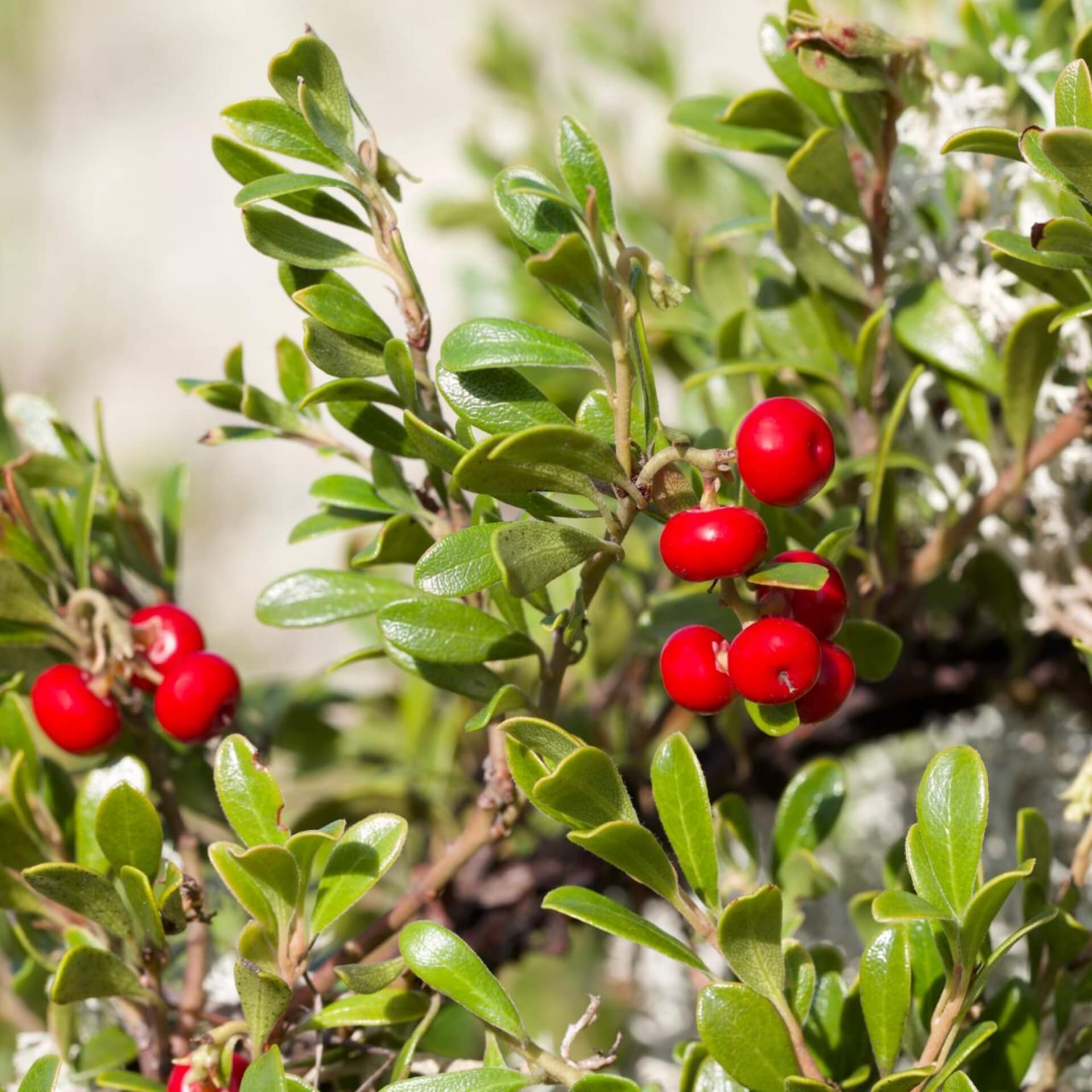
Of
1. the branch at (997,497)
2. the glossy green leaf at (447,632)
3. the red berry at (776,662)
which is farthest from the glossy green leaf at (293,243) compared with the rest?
the branch at (997,497)

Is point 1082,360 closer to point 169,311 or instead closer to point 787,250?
point 787,250

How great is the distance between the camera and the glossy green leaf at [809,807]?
2.97 ft

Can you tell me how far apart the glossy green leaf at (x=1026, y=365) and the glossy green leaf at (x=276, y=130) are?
→ 0.48 m

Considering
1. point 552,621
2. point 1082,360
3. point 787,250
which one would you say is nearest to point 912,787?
point 1082,360

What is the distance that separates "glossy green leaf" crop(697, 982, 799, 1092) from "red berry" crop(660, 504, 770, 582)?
0.22 m

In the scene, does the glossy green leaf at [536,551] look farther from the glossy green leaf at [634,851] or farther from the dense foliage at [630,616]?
the glossy green leaf at [634,851]

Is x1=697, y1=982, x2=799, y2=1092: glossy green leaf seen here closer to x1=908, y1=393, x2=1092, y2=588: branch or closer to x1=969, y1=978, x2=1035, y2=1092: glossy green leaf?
x1=969, y1=978, x2=1035, y2=1092: glossy green leaf

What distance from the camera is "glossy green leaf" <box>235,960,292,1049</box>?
679mm

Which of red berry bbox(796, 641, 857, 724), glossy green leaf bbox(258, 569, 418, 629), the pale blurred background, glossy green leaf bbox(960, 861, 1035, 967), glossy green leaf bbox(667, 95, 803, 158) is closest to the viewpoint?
glossy green leaf bbox(960, 861, 1035, 967)

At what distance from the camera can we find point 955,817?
68cm

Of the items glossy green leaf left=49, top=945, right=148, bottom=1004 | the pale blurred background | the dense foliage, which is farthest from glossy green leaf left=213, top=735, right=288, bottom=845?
the pale blurred background

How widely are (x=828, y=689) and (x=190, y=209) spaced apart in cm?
693

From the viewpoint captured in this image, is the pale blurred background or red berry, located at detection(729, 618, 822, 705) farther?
the pale blurred background

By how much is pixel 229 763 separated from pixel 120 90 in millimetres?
7493
